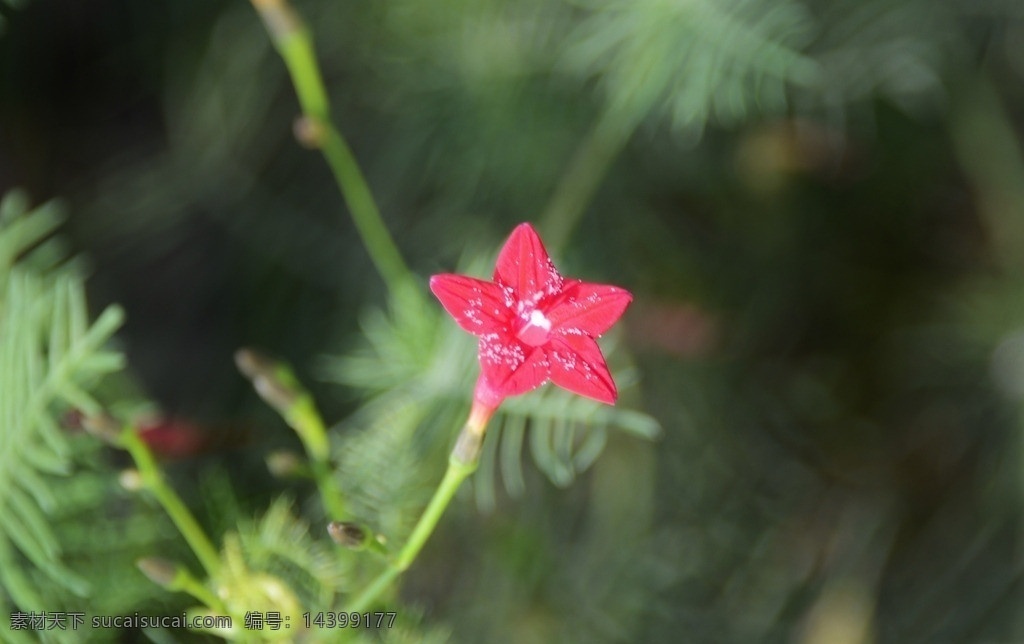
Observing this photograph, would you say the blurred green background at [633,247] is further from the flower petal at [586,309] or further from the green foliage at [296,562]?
the flower petal at [586,309]

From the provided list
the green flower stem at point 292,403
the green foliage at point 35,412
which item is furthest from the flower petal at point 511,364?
the green foliage at point 35,412

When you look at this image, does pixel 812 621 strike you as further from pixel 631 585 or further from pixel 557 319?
pixel 557 319

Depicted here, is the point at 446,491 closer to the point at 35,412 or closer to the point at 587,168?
the point at 35,412

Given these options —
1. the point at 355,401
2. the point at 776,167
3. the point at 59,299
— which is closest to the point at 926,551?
the point at 776,167

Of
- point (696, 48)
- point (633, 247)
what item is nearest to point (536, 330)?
point (696, 48)

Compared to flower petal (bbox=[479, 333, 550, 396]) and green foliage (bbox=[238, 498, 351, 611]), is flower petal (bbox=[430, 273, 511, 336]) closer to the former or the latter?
flower petal (bbox=[479, 333, 550, 396])

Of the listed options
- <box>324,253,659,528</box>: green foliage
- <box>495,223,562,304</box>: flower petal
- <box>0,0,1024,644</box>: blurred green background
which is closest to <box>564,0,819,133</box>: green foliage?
<box>0,0,1024,644</box>: blurred green background
